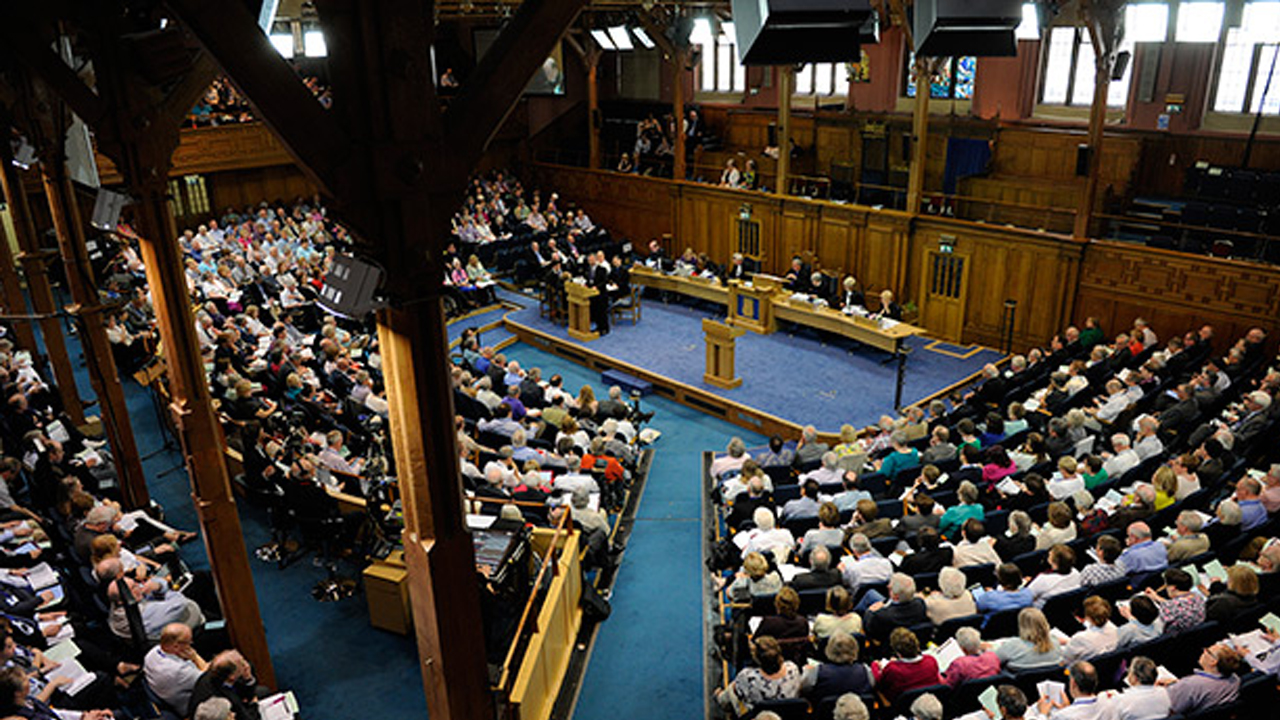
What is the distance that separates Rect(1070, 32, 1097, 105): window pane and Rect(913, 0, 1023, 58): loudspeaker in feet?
46.9

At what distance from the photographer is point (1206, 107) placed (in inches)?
586

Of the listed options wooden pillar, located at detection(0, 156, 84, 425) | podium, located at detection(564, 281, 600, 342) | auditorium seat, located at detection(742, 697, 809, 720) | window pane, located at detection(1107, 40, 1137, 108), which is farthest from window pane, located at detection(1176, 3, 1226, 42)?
wooden pillar, located at detection(0, 156, 84, 425)

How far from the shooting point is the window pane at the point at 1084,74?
16297 millimetres

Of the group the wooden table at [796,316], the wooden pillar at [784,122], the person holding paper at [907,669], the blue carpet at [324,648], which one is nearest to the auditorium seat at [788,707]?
the person holding paper at [907,669]

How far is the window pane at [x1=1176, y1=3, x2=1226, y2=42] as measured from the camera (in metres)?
11.9

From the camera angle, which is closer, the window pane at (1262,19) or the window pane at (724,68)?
the window pane at (1262,19)

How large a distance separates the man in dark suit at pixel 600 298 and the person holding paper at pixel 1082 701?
438 inches

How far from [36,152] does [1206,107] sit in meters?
17.3

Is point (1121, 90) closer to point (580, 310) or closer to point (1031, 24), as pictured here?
point (1031, 24)

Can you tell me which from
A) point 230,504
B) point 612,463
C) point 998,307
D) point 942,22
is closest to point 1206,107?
point 998,307

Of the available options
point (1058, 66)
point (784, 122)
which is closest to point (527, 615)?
point (784, 122)

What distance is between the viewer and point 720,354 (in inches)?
515

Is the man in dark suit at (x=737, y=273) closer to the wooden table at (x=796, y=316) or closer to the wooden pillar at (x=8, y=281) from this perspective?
the wooden table at (x=796, y=316)

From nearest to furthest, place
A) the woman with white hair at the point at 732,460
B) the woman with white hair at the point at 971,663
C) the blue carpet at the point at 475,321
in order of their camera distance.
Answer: the woman with white hair at the point at 971,663, the woman with white hair at the point at 732,460, the blue carpet at the point at 475,321
